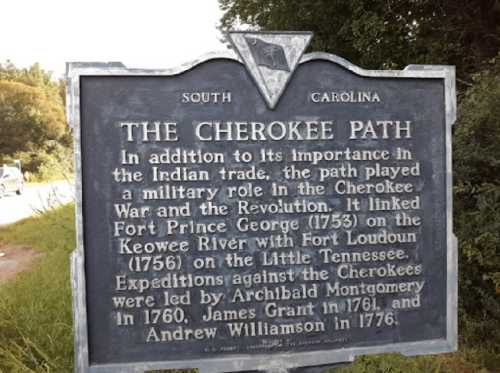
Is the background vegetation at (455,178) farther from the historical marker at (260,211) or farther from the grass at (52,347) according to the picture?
the historical marker at (260,211)

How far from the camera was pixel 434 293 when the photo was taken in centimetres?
259

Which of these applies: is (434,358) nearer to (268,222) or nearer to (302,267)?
(302,267)

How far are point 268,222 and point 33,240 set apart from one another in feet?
22.6

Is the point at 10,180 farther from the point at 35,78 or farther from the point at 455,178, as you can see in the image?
the point at 35,78

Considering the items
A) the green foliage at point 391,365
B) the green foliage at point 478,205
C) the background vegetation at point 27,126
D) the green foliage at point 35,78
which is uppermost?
the green foliage at point 35,78

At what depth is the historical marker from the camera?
2389 millimetres

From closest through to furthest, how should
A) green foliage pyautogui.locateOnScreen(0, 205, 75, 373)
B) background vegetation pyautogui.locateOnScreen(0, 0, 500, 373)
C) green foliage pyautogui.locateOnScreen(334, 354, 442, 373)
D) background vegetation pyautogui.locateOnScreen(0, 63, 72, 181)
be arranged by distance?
green foliage pyautogui.locateOnScreen(0, 205, 75, 373)
green foliage pyautogui.locateOnScreen(334, 354, 442, 373)
background vegetation pyautogui.locateOnScreen(0, 0, 500, 373)
background vegetation pyautogui.locateOnScreen(0, 63, 72, 181)

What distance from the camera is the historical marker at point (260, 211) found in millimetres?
2389

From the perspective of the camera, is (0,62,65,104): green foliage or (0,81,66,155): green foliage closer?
(0,81,66,155): green foliage

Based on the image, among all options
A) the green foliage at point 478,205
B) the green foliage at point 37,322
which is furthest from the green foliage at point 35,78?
the green foliage at point 478,205

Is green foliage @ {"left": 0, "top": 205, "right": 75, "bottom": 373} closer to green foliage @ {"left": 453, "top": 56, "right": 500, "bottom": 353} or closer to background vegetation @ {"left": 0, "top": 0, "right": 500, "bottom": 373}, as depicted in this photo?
background vegetation @ {"left": 0, "top": 0, "right": 500, "bottom": 373}

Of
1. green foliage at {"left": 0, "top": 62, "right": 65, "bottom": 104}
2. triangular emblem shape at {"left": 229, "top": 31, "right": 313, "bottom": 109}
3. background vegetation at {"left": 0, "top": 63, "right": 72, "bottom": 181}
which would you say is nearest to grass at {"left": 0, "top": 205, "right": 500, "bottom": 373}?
triangular emblem shape at {"left": 229, "top": 31, "right": 313, "bottom": 109}

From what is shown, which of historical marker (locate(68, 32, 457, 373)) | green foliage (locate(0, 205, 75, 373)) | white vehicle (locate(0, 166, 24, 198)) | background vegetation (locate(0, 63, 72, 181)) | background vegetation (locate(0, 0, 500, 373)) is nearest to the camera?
historical marker (locate(68, 32, 457, 373))

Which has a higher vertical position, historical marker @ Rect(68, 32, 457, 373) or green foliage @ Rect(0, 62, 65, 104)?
green foliage @ Rect(0, 62, 65, 104)
